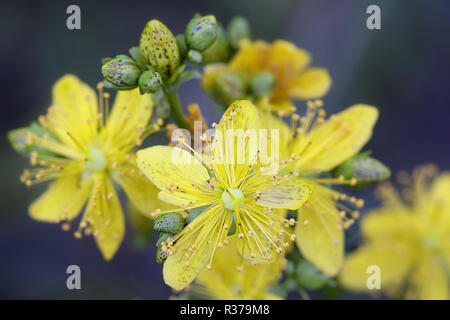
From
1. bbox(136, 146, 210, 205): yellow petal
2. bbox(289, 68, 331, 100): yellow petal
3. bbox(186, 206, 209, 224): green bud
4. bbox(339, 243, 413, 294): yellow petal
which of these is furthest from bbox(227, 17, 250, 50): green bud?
bbox(339, 243, 413, 294): yellow petal

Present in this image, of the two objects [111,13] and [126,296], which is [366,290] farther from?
[111,13]

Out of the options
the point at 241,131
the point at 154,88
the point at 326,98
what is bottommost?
the point at 241,131

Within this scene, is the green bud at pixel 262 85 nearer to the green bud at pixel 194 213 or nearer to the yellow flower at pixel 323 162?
the yellow flower at pixel 323 162

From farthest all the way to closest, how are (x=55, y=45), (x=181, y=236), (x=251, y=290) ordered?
1. (x=55, y=45)
2. (x=251, y=290)
3. (x=181, y=236)

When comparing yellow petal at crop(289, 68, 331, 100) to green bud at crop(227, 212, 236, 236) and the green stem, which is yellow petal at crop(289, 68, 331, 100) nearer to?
the green stem

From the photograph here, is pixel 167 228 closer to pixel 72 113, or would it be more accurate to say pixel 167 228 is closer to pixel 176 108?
pixel 176 108

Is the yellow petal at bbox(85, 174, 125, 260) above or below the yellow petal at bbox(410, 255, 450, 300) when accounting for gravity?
above

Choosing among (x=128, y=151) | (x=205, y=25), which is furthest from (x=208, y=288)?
(x=205, y=25)

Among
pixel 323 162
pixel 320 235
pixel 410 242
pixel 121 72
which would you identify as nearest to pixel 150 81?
pixel 121 72
